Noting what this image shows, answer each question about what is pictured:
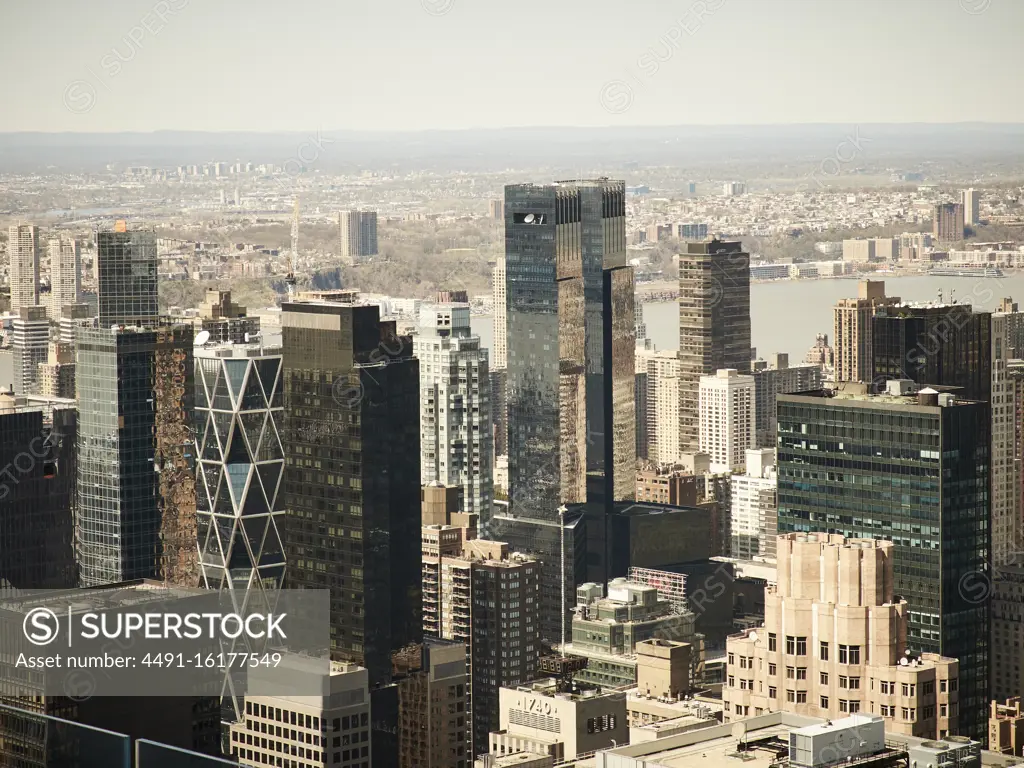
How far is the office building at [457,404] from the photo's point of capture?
2825 cm

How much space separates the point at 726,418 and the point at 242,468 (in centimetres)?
1574

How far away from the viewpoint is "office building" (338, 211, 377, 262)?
30.1 m

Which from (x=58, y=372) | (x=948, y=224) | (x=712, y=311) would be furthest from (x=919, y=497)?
(x=712, y=311)

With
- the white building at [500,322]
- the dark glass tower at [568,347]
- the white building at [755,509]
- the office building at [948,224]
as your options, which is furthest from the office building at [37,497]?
the office building at [948,224]

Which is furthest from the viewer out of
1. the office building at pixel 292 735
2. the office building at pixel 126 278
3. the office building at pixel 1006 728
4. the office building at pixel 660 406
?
the office building at pixel 660 406

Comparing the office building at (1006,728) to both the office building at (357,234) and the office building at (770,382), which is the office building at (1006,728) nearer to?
the office building at (770,382)

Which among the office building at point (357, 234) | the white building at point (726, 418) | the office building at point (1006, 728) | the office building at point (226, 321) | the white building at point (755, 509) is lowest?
the office building at point (1006, 728)

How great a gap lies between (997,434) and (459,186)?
12.1 m

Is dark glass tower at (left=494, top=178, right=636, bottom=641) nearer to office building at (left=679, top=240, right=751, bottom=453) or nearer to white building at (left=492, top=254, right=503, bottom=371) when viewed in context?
white building at (left=492, top=254, right=503, bottom=371)

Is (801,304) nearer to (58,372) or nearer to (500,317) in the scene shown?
(500,317)

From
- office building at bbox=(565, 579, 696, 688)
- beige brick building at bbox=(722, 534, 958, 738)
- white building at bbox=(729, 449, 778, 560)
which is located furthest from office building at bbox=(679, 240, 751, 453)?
beige brick building at bbox=(722, 534, 958, 738)

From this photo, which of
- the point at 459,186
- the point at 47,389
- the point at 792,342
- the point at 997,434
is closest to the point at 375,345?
the point at 47,389

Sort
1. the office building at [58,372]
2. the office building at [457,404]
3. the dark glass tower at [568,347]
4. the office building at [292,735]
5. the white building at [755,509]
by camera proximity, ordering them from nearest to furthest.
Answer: the office building at [292,735], the office building at [58,372], the white building at [755,509], the office building at [457,404], the dark glass tower at [568,347]

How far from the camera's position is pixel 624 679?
71.1 feet
